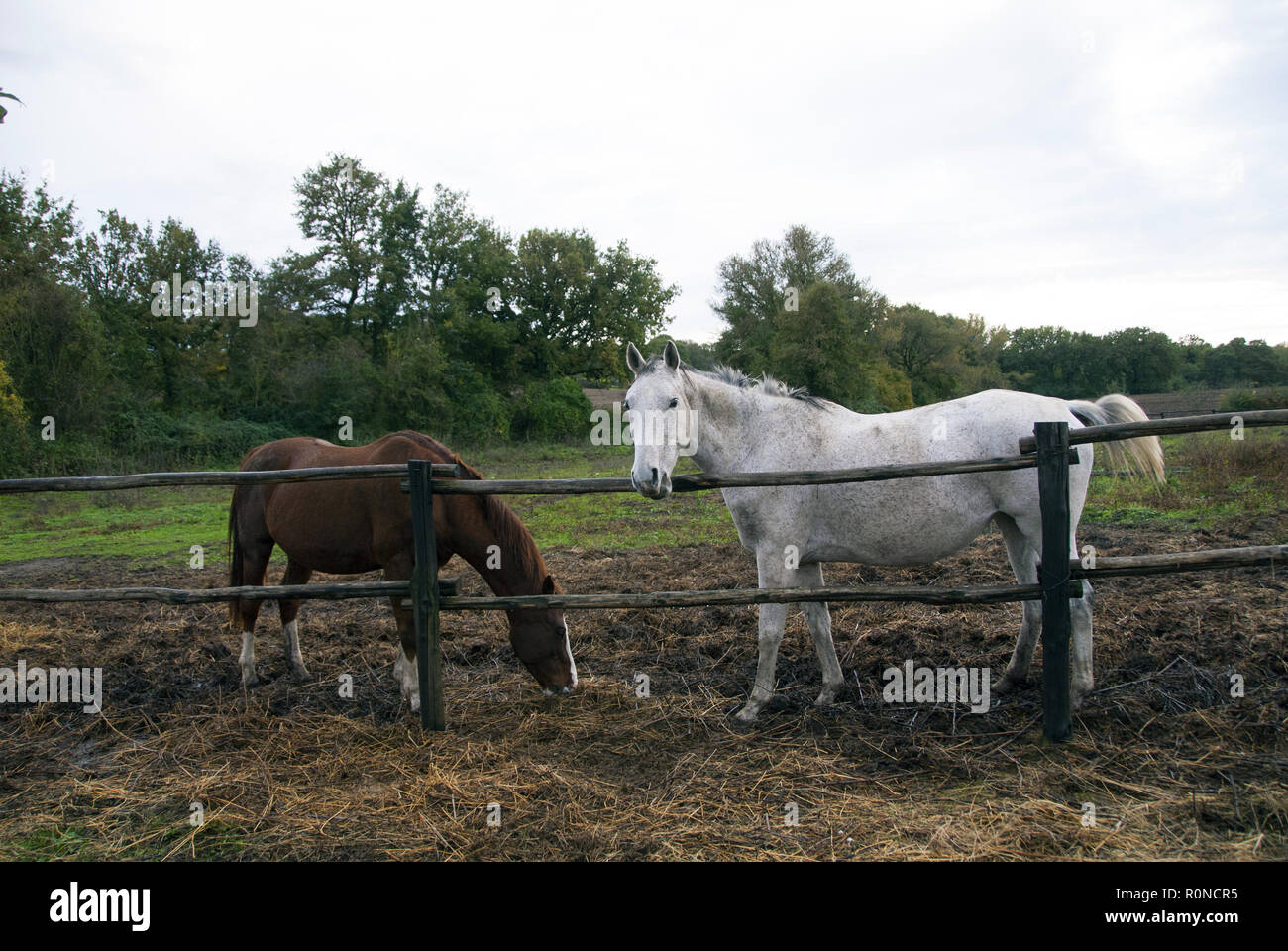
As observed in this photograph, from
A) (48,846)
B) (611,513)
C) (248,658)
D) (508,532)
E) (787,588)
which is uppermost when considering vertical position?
(508,532)

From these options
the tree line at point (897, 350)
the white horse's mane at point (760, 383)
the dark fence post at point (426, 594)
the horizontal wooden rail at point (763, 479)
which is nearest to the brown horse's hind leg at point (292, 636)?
the dark fence post at point (426, 594)

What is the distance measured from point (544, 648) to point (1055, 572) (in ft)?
9.84

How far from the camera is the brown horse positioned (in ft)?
15.8

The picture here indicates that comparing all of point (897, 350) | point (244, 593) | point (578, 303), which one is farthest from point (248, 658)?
point (897, 350)

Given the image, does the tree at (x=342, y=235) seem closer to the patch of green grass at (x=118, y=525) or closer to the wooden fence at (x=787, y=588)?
the patch of green grass at (x=118, y=525)

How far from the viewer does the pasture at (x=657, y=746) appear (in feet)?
10.2

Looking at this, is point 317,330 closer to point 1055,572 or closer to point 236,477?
point 236,477

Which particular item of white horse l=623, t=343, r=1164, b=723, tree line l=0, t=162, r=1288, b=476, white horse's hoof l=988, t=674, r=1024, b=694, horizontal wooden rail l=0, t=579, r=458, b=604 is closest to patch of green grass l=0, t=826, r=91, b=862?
horizontal wooden rail l=0, t=579, r=458, b=604

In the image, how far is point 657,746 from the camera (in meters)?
4.09

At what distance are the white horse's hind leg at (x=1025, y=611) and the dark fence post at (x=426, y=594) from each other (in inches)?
134

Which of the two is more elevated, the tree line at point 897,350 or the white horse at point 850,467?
the tree line at point 897,350

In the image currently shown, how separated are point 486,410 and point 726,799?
2736 centimetres

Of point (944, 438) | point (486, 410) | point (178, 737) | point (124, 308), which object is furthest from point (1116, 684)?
point (124, 308)

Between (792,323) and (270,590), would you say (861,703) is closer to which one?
(270,590)
